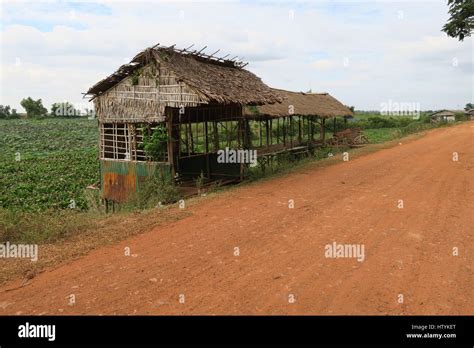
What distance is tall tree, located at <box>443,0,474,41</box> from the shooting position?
16031 millimetres

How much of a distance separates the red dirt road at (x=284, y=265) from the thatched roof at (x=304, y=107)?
940 cm

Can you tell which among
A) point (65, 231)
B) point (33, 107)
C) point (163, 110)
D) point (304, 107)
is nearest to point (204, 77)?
point (163, 110)

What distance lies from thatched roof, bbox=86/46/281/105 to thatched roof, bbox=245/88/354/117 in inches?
81.1

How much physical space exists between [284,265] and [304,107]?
19.3 meters

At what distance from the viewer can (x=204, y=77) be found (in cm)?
1384

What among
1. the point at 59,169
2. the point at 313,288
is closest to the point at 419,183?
the point at 313,288

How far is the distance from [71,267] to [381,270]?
479 centimetres

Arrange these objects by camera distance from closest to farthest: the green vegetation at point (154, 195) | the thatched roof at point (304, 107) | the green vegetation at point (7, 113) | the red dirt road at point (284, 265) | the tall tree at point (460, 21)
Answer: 1. the red dirt road at point (284, 265)
2. the green vegetation at point (154, 195)
3. the tall tree at point (460, 21)
4. the thatched roof at point (304, 107)
5. the green vegetation at point (7, 113)

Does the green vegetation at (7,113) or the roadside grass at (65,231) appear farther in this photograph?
the green vegetation at (7,113)

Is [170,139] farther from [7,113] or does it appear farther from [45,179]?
[7,113]

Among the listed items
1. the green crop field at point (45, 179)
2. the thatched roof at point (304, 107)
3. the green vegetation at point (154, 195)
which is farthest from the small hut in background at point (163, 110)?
the green crop field at point (45, 179)

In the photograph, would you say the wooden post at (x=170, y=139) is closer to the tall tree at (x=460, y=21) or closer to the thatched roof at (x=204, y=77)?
the thatched roof at (x=204, y=77)

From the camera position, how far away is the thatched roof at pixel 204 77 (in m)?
12.7
